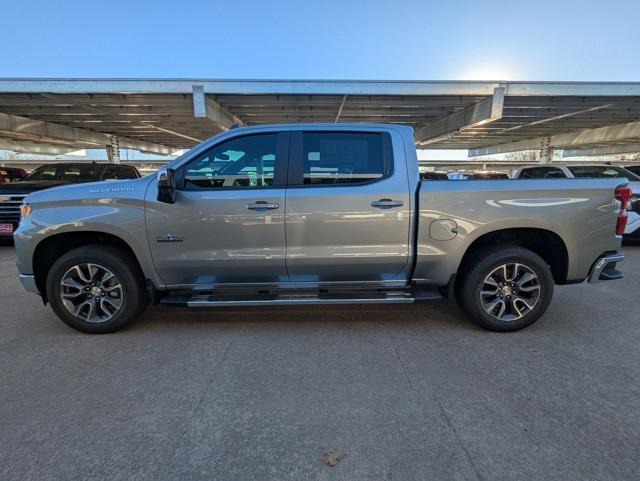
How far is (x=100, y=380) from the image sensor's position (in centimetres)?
285

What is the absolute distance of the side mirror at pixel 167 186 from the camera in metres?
3.34

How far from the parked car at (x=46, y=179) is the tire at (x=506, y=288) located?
895 centimetres

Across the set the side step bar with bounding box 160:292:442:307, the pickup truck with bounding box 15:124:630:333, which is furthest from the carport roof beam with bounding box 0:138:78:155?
the side step bar with bounding box 160:292:442:307

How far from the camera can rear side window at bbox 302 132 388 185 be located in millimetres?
3564

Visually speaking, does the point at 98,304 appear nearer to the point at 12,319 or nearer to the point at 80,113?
the point at 12,319

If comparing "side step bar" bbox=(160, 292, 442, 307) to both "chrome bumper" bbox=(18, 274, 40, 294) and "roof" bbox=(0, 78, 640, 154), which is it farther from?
"roof" bbox=(0, 78, 640, 154)

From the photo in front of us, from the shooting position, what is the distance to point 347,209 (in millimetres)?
3484

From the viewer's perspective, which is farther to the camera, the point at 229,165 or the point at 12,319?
the point at 12,319

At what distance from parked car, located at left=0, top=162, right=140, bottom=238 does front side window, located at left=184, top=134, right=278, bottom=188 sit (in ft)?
21.7

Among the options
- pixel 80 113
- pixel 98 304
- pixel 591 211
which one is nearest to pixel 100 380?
pixel 98 304

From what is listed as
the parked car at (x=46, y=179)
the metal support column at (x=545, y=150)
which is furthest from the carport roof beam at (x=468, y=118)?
the parked car at (x=46, y=179)

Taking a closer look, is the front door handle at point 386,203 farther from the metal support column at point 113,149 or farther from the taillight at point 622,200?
the metal support column at point 113,149

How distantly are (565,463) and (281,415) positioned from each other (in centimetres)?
170

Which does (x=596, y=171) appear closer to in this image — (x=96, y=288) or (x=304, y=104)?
(x=304, y=104)
